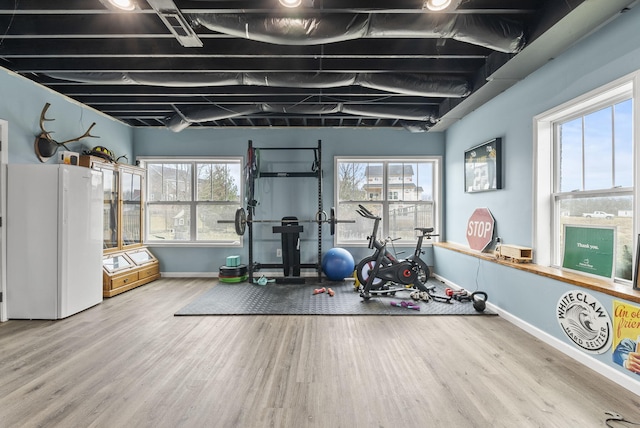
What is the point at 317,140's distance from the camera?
5.56 meters

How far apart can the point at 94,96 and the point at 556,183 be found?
5876 mm

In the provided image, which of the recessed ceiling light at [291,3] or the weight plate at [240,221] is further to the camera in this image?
the weight plate at [240,221]

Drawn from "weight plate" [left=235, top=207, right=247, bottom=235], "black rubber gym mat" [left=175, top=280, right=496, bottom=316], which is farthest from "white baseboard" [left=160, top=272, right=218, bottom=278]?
"weight plate" [left=235, top=207, right=247, bottom=235]

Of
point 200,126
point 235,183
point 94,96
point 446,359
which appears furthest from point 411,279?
point 94,96

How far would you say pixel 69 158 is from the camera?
13.2 feet

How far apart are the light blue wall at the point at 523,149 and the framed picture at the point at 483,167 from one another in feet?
0.29

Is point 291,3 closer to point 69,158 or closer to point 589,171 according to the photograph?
point 589,171

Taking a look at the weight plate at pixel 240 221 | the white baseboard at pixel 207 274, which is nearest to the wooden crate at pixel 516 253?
the white baseboard at pixel 207 274

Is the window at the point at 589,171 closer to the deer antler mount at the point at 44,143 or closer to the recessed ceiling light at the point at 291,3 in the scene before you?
the recessed ceiling light at the point at 291,3

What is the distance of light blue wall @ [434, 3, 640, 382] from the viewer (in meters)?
2.27

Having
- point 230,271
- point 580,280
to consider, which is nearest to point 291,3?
point 580,280

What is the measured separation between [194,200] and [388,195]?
11.9 feet

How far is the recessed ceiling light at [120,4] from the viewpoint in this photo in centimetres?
223

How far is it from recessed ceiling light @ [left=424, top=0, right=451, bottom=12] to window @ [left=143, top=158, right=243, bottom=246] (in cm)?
414
